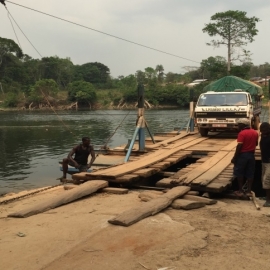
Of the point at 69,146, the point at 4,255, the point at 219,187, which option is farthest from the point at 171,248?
the point at 69,146

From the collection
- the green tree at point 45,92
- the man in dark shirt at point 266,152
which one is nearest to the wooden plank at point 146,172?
the man in dark shirt at point 266,152

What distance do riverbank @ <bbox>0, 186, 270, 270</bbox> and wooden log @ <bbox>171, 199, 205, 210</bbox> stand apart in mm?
98

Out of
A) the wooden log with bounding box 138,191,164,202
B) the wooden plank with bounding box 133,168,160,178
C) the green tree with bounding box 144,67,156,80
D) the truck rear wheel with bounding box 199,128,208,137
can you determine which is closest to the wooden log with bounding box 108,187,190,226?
the wooden log with bounding box 138,191,164,202

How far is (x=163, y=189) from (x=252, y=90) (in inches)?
568

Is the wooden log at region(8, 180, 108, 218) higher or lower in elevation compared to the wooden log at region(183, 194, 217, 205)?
higher

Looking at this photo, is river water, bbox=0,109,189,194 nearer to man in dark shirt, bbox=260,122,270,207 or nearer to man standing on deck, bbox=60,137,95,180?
man standing on deck, bbox=60,137,95,180

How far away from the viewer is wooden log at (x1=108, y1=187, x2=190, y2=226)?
5273mm

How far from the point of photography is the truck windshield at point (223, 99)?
1527cm

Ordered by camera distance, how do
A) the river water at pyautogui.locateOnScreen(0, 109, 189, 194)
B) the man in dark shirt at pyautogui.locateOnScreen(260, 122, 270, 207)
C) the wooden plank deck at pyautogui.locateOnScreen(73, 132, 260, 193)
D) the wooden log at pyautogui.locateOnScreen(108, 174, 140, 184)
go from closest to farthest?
the man in dark shirt at pyautogui.locateOnScreen(260, 122, 270, 207) → the wooden plank deck at pyautogui.locateOnScreen(73, 132, 260, 193) → the wooden log at pyautogui.locateOnScreen(108, 174, 140, 184) → the river water at pyautogui.locateOnScreen(0, 109, 189, 194)

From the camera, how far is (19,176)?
599 inches

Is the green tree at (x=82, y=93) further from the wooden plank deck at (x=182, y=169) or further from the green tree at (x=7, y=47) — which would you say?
the wooden plank deck at (x=182, y=169)

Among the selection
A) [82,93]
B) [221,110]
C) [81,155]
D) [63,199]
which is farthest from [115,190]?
[82,93]

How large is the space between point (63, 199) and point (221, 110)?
963cm

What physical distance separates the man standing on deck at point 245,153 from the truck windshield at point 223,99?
8.02m
